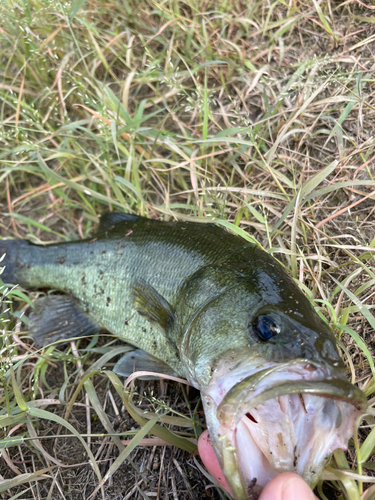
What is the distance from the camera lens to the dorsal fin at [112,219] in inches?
117

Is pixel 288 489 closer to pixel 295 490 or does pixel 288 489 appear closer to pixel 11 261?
pixel 295 490

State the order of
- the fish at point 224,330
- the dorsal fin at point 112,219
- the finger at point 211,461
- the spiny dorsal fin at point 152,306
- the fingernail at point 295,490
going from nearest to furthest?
the fingernail at point 295,490 → the fish at point 224,330 → the finger at point 211,461 → the spiny dorsal fin at point 152,306 → the dorsal fin at point 112,219

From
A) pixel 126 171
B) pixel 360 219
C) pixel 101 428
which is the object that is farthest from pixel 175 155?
pixel 101 428

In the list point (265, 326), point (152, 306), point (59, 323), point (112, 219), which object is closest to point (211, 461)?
point (265, 326)

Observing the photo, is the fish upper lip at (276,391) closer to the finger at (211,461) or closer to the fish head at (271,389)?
the fish head at (271,389)

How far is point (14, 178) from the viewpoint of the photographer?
379 centimetres

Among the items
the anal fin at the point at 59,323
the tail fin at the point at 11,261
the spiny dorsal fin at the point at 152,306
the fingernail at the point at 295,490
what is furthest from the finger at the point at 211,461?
the tail fin at the point at 11,261

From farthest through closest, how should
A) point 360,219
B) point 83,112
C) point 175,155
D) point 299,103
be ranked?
point 83,112 → point 175,155 → point 299,103 → point 360,219

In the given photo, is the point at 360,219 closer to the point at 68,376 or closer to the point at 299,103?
the point at 299,103

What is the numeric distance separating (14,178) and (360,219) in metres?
3.46

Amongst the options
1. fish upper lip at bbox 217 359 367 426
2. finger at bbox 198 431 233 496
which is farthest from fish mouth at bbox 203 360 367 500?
finger at bbox 198 431 233 496

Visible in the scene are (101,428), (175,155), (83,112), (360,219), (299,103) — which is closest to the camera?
(101,428)

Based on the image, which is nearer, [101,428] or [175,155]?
[101,428]

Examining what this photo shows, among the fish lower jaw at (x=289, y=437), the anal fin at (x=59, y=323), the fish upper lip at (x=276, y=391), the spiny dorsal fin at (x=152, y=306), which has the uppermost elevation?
the fish upper lip at (x=276, y=391)
